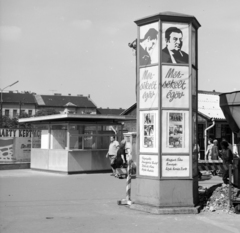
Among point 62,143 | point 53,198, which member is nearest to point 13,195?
point 53,198

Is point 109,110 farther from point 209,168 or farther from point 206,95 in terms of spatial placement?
point 209,168

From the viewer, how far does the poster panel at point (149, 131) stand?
9633 millimetres

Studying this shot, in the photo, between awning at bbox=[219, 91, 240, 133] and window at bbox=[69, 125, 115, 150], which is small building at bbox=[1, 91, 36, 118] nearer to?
window at bbox=[69, 125, 115, 150]

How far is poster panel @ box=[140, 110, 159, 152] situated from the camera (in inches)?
379

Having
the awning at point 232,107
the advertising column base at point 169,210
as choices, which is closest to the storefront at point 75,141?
the awning at point 232,107

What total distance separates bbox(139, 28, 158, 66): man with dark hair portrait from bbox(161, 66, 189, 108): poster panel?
537mm

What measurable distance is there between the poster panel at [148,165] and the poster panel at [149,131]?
0.60 feet

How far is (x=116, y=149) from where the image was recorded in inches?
706

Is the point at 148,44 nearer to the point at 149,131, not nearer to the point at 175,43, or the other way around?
the point at 175,43

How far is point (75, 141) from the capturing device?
741 inches

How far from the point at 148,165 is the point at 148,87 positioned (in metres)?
1.83

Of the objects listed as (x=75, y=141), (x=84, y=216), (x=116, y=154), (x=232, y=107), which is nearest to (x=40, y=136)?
(x=75, y=141)

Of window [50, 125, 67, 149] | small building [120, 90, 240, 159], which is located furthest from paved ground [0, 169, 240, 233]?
small building [120, 90, 240, 159]

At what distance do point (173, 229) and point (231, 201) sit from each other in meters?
2.45
